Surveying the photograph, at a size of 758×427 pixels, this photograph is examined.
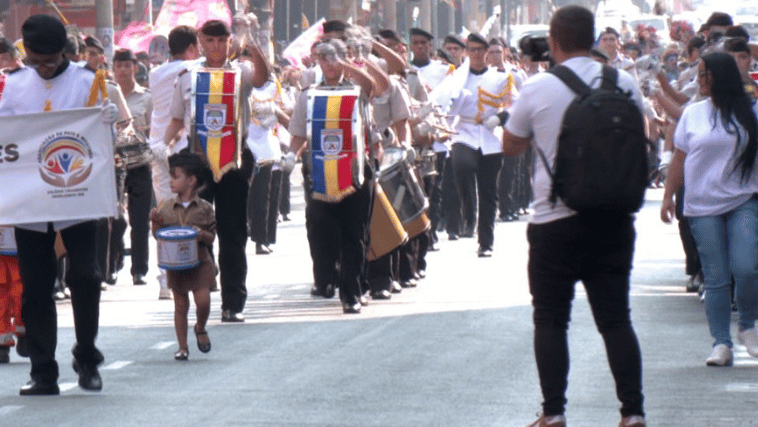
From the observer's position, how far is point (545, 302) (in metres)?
8.30

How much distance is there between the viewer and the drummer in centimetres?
1369

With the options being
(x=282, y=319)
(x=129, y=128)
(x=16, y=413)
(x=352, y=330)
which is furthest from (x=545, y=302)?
(x=129, y=128)

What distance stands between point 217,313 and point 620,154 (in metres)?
6.30

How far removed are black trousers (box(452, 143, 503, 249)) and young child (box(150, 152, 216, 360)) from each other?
7.04m

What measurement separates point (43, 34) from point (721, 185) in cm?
359

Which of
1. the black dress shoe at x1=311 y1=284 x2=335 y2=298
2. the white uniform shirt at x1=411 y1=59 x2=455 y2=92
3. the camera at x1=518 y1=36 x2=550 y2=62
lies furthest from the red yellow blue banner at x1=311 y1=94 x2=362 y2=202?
the white uniform shirt at x1=411 y1=59 x2=455 y2=92

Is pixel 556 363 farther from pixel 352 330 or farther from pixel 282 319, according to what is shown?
pixel 282 319

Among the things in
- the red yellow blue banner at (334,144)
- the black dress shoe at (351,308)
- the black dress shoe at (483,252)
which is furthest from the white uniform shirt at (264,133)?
the black dress shoe at (351,308)

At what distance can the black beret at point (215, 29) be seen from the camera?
42.6ft

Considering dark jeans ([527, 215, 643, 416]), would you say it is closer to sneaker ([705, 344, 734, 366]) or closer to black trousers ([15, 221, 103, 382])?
black trousers ([15, 221, 103, 382])

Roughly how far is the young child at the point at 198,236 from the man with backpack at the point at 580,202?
3417mm

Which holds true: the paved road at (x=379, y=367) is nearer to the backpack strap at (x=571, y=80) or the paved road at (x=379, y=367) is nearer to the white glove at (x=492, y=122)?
the backpack strap at (x=571, y=80)

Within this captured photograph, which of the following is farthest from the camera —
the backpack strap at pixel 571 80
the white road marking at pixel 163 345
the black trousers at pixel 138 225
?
the black trousers at pixel 138 225

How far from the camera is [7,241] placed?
11539mm
